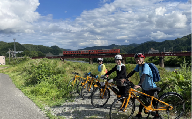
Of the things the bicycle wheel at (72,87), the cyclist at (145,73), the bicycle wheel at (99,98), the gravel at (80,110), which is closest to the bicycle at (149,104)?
the cyclist at (145,73)

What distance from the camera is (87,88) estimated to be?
292 inches

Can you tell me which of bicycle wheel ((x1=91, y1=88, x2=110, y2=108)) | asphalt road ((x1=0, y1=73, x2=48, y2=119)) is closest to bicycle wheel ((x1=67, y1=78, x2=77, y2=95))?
asphalt road ((x1=0, y1=73, x2=48, y2=119))

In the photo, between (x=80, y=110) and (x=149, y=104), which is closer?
(x=149, y=104)

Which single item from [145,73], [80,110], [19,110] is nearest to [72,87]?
[80,110]

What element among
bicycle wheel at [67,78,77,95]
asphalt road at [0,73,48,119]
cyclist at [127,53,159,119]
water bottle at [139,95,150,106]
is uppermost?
cyclist at [127,53,159,119]

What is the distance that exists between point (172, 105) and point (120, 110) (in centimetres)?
157

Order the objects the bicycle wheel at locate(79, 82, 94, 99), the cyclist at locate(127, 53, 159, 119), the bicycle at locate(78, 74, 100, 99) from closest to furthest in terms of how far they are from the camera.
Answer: the cyclist at locate(127, 53, 159, 119)
the bicycle at locate(78, 74, 100, 99)
the bicycle wheel at locate(79, 82, 94, 99)

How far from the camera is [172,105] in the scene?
4562mm

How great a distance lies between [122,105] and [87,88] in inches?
125

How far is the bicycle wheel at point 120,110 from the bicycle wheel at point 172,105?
780 millimetres

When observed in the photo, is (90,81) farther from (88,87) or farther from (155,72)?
(155,72)

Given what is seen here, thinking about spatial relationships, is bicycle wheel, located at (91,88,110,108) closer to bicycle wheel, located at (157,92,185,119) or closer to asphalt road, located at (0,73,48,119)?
A: asphalt road, located at (0,73,48,119)

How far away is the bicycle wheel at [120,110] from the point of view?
4321 millimetres

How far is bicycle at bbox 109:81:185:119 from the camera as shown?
4.33m
